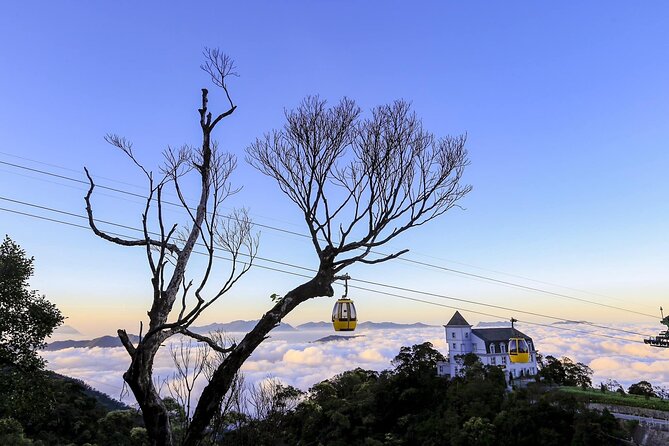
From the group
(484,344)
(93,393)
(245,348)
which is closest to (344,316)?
(245,348)

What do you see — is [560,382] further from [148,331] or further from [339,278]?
[148,331]

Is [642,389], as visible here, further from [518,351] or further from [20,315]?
[20,315]

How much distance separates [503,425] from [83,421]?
797 inches

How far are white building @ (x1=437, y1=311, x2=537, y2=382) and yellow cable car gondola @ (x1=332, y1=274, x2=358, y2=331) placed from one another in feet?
97.5

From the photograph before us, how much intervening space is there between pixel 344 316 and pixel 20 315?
7863 mm

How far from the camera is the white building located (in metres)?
35.8

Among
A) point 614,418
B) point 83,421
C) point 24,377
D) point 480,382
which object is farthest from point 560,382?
point 24,377

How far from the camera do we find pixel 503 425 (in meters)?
21.6

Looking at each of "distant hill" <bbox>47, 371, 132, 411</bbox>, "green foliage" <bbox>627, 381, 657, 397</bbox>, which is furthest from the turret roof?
"distant hill" <bbox>47, 371, 132, 411</bbox>

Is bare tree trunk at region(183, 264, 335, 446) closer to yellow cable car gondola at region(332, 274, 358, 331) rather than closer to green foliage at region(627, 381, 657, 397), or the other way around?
yellow cable car gondola at region(332, 274, 358, 331)

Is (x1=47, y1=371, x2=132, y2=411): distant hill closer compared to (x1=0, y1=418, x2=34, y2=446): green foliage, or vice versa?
(x1=0, y1=418, x2=34, y2=446): green foliage

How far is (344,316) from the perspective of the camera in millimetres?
8039

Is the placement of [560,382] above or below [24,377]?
below

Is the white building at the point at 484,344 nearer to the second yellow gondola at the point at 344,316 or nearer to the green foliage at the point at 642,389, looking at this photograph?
the green foliage at the point at 642,389
